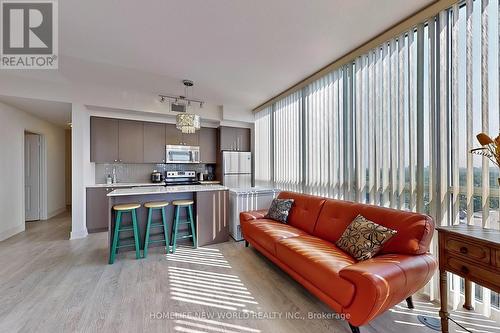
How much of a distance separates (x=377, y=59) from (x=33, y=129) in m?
6.56

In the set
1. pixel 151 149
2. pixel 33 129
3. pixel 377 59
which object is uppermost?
pixel 377 59

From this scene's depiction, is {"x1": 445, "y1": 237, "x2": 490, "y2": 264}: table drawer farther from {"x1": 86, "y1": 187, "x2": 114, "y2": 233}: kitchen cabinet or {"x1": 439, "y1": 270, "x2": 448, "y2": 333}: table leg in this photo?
{"x1": 86, "y1": 187, "x2": 114, "y2": 233}: kitchen cabinet

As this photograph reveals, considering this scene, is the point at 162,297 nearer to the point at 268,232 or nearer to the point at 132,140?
the point at 268,232

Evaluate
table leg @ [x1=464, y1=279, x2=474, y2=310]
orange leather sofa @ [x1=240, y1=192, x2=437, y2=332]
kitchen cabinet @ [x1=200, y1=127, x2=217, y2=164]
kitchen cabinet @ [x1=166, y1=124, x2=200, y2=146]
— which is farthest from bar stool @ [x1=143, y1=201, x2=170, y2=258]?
table leg @ [x1=464, y1=279, x2=474, y2=310]

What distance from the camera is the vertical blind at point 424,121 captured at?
5.45 ft

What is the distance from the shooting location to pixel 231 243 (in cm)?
345

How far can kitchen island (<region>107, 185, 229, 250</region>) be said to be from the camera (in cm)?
313

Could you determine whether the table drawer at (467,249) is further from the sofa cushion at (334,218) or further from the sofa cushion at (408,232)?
the sofa cushion at (334,218)

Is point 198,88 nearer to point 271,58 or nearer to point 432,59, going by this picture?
point 271,58

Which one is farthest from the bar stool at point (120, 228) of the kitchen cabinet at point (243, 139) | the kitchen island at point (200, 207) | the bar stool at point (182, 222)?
the kitchen cabinet at point (243, 139)

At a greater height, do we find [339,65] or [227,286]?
[339,65]

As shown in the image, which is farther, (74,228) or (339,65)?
(74,228)

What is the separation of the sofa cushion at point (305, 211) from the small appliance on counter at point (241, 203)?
2.63ft

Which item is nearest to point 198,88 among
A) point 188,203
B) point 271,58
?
point 271,58
